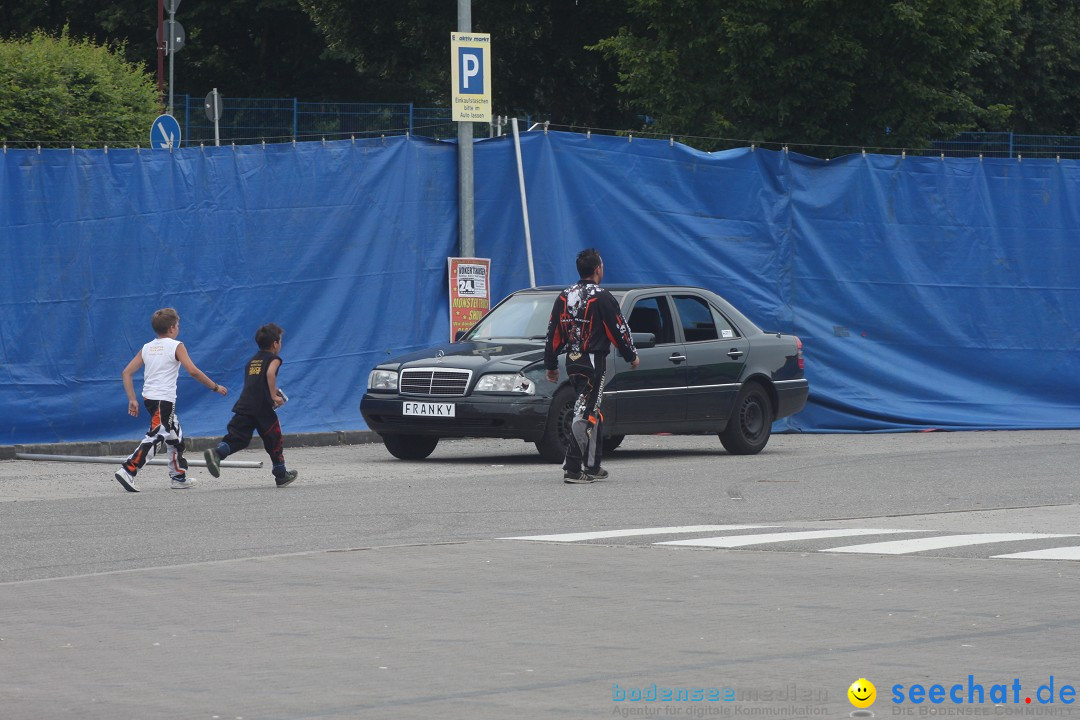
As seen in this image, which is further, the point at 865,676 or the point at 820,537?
the point at 820,537

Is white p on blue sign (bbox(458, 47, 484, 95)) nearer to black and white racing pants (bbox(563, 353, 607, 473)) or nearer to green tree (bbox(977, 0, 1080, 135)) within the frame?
black and white racing pants (bbox(563, 353, 607, 473))

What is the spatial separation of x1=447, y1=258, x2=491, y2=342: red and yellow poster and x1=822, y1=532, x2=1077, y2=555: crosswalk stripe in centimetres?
880

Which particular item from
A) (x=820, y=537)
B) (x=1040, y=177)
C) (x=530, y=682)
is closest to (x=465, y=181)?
(x=1040, y=177)

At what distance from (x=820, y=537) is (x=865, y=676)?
4.45m

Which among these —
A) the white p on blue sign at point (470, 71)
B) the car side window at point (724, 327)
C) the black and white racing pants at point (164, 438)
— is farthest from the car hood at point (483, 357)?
the white p on blue sign at point (470, 71)

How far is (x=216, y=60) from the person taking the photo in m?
50.2

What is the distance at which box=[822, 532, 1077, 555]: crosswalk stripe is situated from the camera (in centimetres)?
1007

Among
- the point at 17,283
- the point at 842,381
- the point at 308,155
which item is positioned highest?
the point at 308,155

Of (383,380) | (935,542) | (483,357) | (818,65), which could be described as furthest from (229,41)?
(935,542)

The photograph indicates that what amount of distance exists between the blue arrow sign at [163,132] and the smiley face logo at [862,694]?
17784mm

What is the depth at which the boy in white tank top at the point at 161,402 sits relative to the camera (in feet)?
44.4

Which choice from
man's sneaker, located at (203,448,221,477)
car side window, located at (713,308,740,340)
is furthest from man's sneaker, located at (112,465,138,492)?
car side window, located at (713,308,740,340)

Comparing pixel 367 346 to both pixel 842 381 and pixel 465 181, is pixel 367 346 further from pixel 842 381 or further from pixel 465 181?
pixel 842 381

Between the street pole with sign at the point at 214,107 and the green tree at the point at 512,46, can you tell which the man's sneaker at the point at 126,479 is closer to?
the street pole with sign at the point at 214,107
